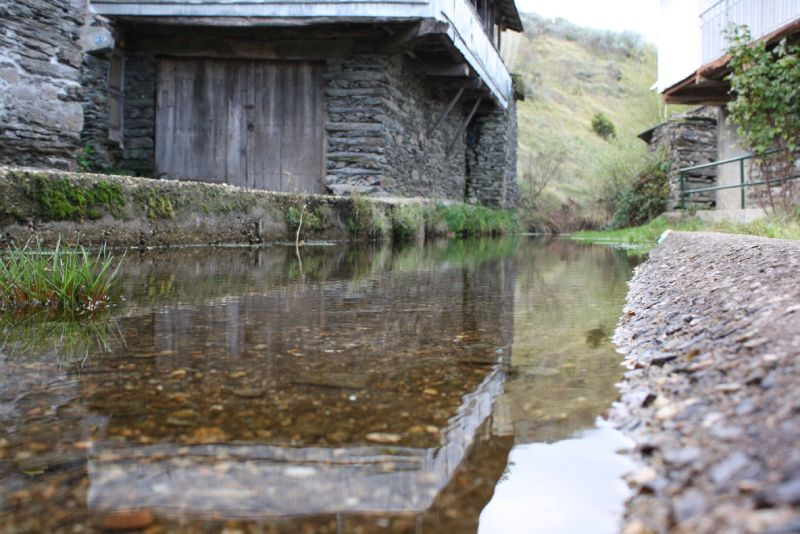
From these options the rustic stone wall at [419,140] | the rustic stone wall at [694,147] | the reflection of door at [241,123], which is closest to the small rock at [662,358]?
the rustic stone wall at [419,140]

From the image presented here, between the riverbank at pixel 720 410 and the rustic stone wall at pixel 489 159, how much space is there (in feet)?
47.4

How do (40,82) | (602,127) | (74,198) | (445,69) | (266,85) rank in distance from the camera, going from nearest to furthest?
(74,198) → (40,82) → (266,85) → (445,69) → (602,127)

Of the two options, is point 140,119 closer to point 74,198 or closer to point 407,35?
point 407,35

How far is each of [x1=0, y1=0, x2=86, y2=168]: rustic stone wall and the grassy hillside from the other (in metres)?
13.5

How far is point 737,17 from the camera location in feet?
31.8

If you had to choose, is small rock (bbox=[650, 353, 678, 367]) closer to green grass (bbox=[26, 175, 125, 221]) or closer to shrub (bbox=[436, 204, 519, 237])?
green grass (bbox=[26, 175, 125, 221])

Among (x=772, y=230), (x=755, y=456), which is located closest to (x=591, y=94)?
(x=772, y=230)

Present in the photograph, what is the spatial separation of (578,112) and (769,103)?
28.5 meters

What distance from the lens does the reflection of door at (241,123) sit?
10.2 meters

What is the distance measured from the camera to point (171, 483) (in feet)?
3.15

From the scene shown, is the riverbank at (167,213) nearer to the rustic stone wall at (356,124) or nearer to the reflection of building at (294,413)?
the rustic stone wall at (356,124)

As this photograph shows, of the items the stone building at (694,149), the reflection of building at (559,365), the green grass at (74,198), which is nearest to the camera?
the reflection of building at (559,365)

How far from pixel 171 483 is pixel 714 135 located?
14479 millimetres

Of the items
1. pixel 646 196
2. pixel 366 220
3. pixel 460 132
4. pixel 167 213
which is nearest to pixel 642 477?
pixel 167 213
